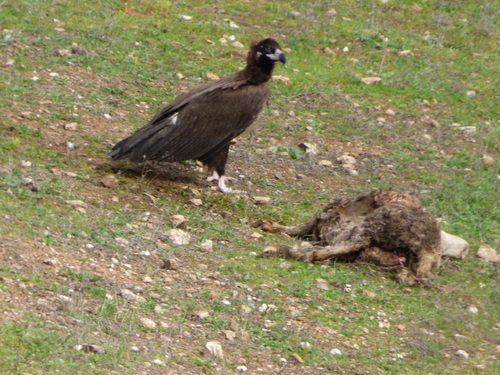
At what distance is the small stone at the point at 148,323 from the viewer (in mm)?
4848

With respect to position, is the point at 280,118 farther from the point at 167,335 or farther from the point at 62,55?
the point at 167,335

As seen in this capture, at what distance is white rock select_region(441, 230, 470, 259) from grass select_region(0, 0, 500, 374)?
101 millimetres

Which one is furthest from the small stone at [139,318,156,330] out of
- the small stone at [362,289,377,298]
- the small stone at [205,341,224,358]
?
the small stone at [362,289,377,298]

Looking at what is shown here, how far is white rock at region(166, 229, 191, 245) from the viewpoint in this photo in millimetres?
6328

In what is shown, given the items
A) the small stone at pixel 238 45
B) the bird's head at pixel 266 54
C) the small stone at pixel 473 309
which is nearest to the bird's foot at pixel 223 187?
the bird's head at pixel 266 54

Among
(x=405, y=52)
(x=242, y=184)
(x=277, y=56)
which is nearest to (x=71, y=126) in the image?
(x=242, y=184)

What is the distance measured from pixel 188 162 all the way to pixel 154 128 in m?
0.94

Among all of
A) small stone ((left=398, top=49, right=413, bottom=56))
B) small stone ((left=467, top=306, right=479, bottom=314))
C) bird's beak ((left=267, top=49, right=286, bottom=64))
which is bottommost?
small stone ((left=467, top=306, right=479, bottom=314))

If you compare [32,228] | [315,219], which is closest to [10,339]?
[32,228]

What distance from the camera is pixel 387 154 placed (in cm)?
942

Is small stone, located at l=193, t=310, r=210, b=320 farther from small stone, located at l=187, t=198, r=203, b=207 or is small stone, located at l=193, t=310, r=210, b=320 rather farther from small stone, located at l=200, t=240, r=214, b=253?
small stone, located at l=187, t=198, r=203, b=207

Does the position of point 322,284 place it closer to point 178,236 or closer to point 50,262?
point 178,236

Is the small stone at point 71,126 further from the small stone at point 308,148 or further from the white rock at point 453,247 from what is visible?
the white rock at point 453,247

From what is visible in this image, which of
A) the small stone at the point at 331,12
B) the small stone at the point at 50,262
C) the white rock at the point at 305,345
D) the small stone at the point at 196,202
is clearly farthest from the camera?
the small stone at the point at 331,12
